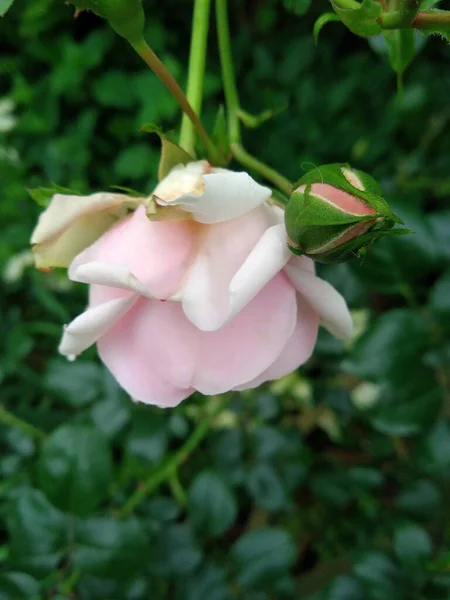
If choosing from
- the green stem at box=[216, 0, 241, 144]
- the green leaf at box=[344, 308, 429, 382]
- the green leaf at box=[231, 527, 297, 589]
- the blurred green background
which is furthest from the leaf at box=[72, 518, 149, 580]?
the green stem at box=[216, 0, 241, 144]

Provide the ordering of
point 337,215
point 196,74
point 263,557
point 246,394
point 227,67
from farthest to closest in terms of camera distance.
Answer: point 246,394 < point 263,557 < point 227,67 < point 196,74 < point 337,215

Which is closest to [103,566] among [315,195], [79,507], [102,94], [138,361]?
[79,507]

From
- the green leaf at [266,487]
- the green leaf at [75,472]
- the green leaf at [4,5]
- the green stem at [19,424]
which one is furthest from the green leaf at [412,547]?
the green leaf at [4,5]

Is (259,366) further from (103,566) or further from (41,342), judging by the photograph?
(41,342)

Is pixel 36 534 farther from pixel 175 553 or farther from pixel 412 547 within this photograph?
pixel 412 547

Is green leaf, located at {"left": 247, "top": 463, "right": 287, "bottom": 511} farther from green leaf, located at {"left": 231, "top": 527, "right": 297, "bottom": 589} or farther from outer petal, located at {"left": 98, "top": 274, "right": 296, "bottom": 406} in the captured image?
outer petal, located at {"left": 98, "top": 274, "right": 296, "bottom": 406}

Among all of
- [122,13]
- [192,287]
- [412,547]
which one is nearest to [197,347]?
[192,287]
